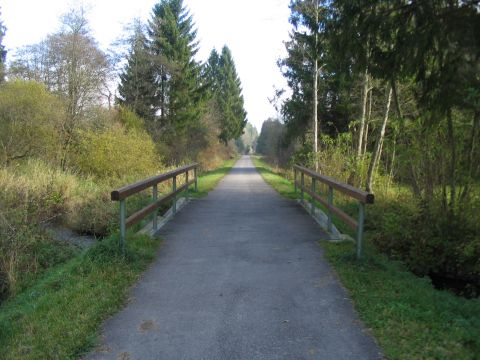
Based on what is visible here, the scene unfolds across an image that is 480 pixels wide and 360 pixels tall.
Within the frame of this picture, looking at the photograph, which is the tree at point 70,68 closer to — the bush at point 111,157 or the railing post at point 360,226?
the bush at point 111,157

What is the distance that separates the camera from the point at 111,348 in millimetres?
3664

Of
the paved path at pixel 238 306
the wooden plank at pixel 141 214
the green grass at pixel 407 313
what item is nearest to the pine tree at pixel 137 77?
the wooden plank at pixel 141 214

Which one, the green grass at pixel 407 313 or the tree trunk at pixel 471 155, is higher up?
the tree trunk at pixel 471 155

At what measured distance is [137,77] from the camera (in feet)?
111

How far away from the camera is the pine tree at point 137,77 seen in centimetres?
3319

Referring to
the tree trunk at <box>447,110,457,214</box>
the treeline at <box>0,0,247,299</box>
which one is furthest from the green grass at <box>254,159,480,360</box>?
the treeline at <box>0,0,247,299</box>

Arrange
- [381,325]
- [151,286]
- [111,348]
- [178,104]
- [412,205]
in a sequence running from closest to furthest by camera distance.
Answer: [111,348], [381,325], [151,286], [412,205], [178,104]

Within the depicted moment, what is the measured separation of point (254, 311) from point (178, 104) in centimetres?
3391

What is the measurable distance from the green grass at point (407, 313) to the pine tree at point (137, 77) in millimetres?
29126

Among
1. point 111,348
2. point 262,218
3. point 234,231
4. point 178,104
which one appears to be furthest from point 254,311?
point 178,104

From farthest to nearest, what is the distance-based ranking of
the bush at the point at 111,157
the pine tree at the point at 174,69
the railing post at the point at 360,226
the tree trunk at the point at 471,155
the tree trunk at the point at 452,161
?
1. the pine tree at the point at 174,69
2. the bush at the point at 111,157
3. the tree trunk at the point at 452,161
4. the tree trunk at the point at 471,155
5. the railing post at the point at 360,226

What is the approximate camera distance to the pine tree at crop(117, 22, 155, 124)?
3319 cm

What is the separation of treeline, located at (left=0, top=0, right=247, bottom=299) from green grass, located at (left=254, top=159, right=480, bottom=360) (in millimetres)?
4827

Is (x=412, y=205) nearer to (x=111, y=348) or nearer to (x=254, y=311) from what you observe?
(x=254, y=311)
